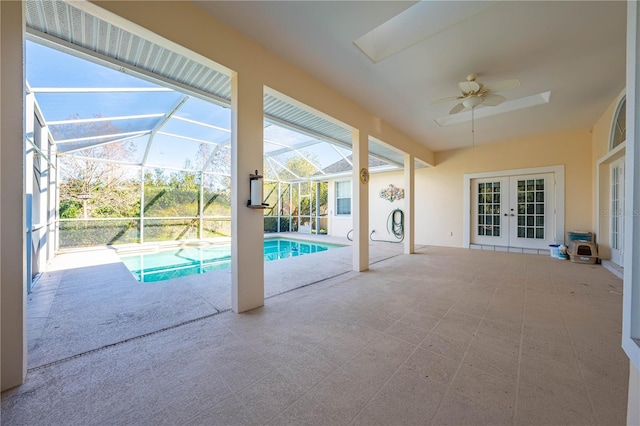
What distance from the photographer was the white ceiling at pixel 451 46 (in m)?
2.15

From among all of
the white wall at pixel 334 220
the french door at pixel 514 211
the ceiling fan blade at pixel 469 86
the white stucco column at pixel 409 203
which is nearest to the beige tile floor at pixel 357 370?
the ceiling fan blade at pixel 469 86

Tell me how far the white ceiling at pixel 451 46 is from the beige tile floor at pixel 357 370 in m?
2.84

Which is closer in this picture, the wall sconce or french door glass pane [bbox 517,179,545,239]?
the wall sconce

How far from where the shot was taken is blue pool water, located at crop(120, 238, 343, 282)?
16.2 feet

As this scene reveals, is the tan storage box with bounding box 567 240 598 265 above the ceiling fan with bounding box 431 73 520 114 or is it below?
below

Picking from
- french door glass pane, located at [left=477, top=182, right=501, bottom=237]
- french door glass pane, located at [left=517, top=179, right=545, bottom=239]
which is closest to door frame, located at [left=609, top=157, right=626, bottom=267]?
french door glass pane, located at [left=517, top=179, right=545, bottom=239]

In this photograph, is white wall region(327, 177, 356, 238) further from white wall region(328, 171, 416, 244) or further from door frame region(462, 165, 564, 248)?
door frame region(462, 165, 564, 248)

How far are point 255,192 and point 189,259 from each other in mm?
4733

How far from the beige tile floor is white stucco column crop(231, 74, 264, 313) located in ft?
0.87

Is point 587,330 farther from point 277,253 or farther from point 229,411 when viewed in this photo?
point 277,253

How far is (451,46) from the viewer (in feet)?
8.63

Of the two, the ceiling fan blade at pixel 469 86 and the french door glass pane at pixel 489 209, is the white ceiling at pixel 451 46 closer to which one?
the ceiling fan blade at pixel 469 86

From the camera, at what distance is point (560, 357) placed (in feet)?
5.49

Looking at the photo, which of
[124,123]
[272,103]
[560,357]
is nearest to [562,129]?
[560,357]
